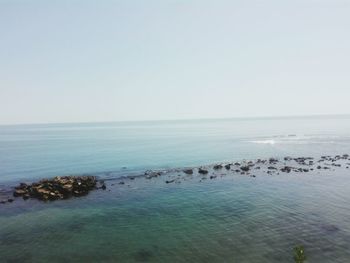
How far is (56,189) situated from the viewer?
58812 millimetres

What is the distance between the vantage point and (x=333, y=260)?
30125 mm

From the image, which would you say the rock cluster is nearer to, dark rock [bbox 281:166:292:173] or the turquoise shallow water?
the turquoise shallow water

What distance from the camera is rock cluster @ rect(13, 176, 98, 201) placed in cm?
5656

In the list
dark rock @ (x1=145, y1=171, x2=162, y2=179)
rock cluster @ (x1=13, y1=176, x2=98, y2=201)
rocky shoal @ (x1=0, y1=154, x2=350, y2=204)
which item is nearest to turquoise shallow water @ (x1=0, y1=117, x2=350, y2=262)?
rock cluster @ (x1=13, y1=176, x2=98, y2=201)

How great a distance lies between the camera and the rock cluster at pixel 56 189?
56.6 m

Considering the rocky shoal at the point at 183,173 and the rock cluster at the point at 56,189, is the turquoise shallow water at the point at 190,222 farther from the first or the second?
the rocky shoal at the point at 183,173

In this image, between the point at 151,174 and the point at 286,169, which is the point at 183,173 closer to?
the point at 151,174

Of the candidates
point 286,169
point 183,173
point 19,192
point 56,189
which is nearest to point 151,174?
point 183,173

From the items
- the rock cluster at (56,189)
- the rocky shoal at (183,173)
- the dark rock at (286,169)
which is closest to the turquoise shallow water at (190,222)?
the rock cluster at (56,189)

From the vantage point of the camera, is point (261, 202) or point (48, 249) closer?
point (48, 249)

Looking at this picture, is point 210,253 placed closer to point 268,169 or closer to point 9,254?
point 9,254

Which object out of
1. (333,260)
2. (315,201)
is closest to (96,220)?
(333,260)

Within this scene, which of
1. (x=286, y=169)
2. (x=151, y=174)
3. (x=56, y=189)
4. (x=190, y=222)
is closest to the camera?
(x=190, y=222)

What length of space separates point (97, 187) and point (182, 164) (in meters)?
32.2
